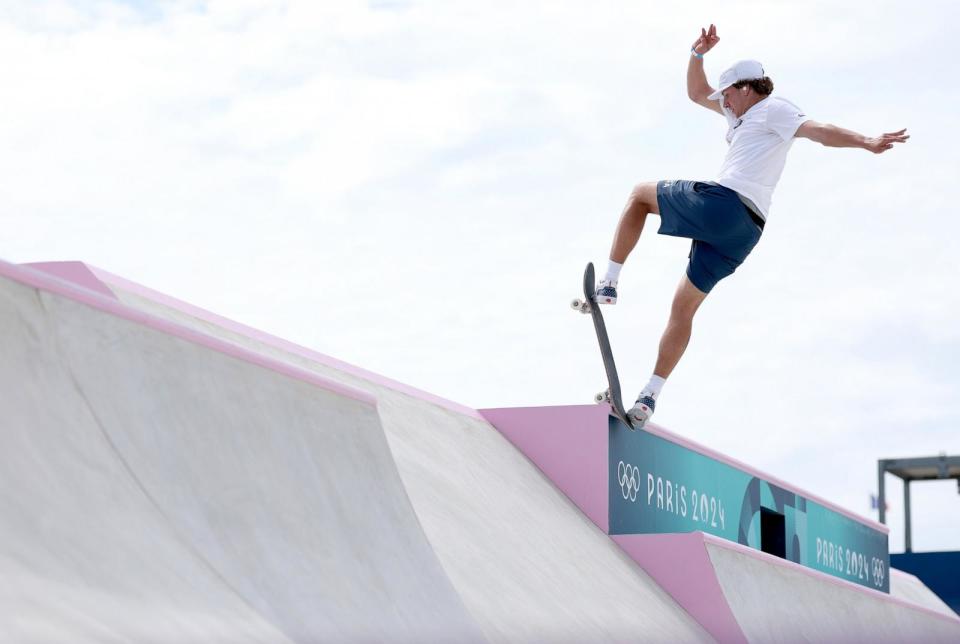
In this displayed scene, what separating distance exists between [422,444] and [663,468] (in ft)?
8.89

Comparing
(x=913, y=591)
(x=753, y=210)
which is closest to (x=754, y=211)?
(x=753, y=210)

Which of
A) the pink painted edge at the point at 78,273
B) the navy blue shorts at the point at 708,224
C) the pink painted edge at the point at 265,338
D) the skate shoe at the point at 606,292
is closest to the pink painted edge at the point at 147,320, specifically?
the pink painted edge at the point at 78,273

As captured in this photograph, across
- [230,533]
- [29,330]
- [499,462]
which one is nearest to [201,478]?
[230,533]

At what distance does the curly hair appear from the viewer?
7887 millimetres

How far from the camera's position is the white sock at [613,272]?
7.89m

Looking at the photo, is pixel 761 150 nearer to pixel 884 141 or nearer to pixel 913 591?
pixel 884 141

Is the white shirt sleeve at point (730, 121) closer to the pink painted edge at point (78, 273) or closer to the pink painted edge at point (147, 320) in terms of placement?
the pink painted edge at point (147, 320)

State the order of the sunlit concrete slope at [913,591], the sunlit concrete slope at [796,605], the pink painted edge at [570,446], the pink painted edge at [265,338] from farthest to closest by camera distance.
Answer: the sunlit concrete slope at [913,591] < the pink painted edge at [570,446] < the sunlit concrete slope at [796,605] < the pink painted edge at [265,338]

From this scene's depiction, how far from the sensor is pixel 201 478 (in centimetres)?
421

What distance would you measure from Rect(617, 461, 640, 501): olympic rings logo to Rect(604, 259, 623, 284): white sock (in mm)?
1654

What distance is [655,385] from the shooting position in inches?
324

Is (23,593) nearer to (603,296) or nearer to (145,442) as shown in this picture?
(145,442)

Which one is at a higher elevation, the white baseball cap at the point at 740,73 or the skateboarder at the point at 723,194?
the white baseball cap at the point at 740,73

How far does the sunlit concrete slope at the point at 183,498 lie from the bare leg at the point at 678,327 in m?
3.27
